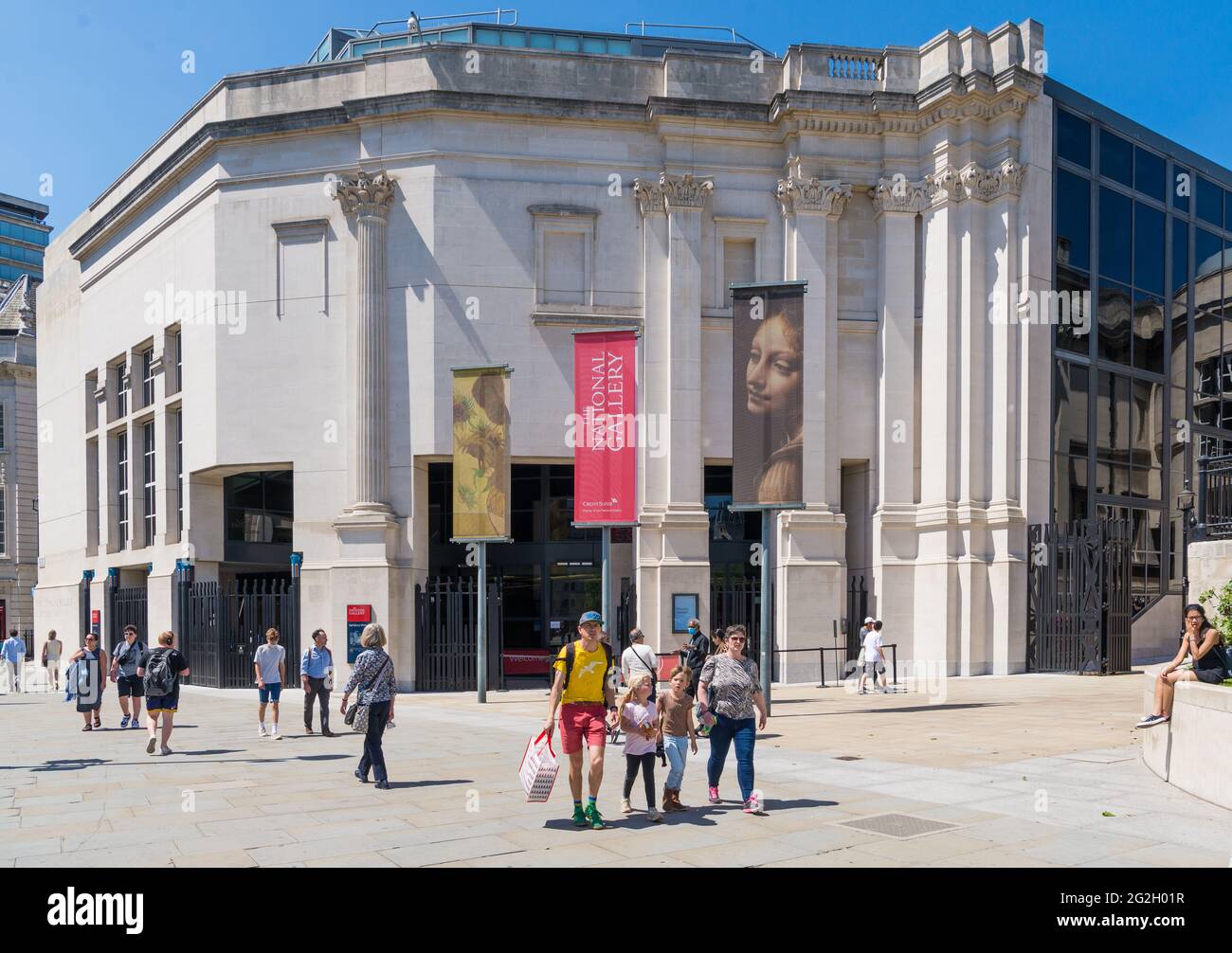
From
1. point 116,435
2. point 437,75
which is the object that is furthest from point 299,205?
point 116,435

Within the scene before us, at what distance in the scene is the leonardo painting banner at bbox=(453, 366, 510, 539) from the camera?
946 inches

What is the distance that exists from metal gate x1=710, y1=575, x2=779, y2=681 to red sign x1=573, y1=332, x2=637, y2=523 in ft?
18.6

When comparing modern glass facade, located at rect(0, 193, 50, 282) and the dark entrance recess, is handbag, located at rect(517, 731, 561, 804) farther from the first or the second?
modern glass facade, located at rect(0, 193, 50, 282)

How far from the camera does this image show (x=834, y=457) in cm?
2831

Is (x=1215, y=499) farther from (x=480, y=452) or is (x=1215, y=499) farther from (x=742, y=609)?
(x=480, y=452)

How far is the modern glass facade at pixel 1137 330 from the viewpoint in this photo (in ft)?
94.9

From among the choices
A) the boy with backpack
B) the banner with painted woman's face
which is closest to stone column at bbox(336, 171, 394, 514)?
the banner with painted woman's face

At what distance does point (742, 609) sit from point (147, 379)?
69.8ft

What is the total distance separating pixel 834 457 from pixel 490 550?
33.6 feet

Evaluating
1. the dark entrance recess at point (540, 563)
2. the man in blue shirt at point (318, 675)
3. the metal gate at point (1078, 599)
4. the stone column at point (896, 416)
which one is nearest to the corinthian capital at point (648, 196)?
the stone column at point (896, 416)

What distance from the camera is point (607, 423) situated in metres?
23.2

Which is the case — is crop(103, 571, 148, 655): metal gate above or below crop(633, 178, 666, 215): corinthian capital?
below

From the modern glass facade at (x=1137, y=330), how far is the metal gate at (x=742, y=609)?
8.42 meters
